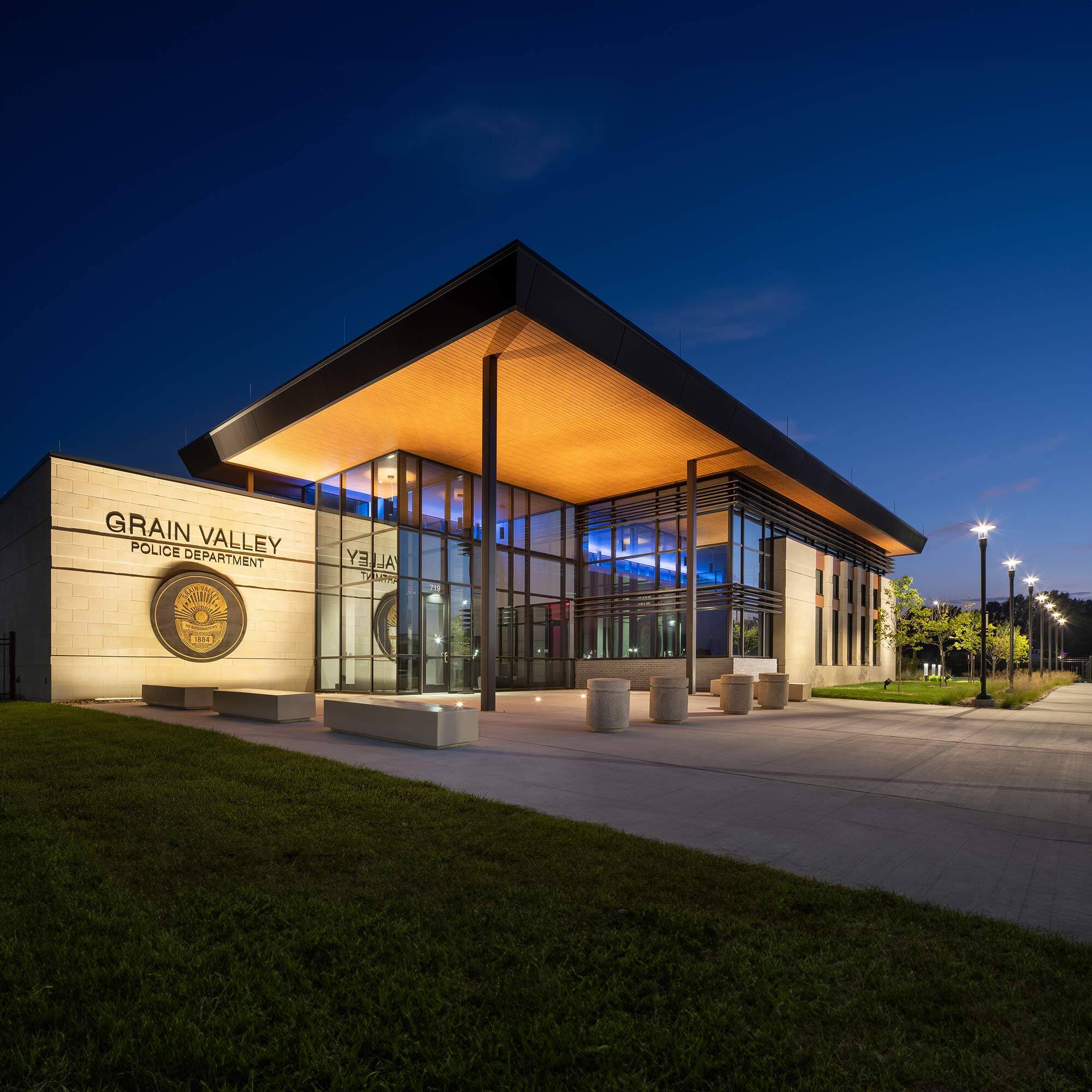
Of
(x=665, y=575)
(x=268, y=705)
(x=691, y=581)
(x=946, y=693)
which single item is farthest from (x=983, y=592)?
(x=268, y=705)

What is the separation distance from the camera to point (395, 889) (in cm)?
461

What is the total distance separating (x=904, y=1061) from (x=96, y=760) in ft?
31.4

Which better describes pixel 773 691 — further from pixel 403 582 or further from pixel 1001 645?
pixel 1001 645

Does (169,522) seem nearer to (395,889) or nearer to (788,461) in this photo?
(395,889)

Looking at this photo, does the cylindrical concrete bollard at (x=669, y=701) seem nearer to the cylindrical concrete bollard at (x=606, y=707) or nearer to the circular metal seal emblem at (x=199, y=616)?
the cylindrical concrete bollard at (x=606, y=707)

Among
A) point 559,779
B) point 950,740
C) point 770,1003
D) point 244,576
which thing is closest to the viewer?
point 770,1003

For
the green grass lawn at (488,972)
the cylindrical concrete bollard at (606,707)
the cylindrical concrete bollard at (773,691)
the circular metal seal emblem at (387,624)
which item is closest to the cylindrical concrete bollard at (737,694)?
the cylindrical concrete bollard at (773,691)

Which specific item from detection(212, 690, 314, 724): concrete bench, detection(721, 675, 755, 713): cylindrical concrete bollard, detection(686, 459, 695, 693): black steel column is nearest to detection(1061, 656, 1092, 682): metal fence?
detection(686, 459, 695, 693): black steel column

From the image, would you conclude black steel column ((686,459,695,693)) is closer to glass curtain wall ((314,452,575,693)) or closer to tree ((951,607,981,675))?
glass curtain wall ((314,452,575,693))

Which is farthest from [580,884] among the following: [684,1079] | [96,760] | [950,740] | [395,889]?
[950,740]

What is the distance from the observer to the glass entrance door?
23984 millimetres

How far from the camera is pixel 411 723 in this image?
37.5 ft

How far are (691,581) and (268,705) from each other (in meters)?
16.3

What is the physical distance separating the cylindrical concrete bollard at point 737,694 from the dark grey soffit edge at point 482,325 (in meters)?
8.06
